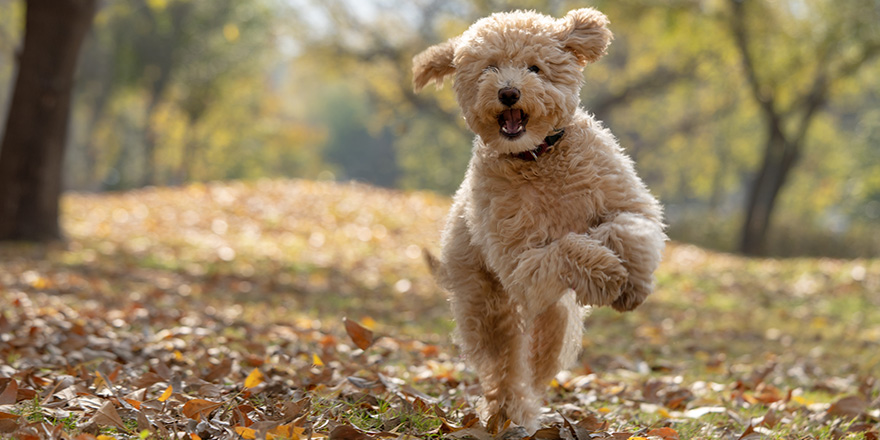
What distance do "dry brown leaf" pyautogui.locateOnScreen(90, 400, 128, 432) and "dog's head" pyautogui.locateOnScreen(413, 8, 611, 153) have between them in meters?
1.88

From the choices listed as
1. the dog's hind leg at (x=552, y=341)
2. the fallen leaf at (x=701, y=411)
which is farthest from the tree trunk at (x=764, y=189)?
the dog's hind leg at (x=552, y=341)

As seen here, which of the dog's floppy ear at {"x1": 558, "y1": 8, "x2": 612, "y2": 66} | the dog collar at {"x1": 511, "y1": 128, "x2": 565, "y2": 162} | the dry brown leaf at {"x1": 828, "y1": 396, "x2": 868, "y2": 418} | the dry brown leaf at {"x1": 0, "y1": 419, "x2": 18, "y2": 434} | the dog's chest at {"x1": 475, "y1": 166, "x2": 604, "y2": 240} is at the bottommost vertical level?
the dry brown leaf at {"x1": 0, "y1": 419, "x2": 18, "y2": 434}

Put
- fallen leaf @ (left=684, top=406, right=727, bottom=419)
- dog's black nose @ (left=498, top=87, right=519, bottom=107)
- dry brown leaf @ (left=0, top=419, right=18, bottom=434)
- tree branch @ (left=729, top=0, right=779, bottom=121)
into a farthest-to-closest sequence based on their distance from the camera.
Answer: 1. tree branch @ (left=729, top=0, right=779, bottom=121)
2. fallen leaf @ (left=684, top=406, right=727, bottom=419)
3. dog's black nose @ (left=498, top=87, right=519, bottom=107)
4. dry brown leaf @ (left=0, top=419, right=18, bottom=434)

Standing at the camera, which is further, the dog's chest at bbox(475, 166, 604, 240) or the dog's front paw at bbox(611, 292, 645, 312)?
the dog's chest at bbox(475, 166, 604, 240)

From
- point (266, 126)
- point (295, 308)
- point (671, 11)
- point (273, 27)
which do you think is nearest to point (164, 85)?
point (273, 27)

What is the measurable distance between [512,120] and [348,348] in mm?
3145

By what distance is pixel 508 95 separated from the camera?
305 centimetres

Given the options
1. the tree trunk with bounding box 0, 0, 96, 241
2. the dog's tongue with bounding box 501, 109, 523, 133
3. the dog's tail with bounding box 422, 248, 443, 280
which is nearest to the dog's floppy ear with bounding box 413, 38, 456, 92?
the dog's tongue with bounding box 501, 109, 523, 133

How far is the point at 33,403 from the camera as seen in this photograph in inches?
131

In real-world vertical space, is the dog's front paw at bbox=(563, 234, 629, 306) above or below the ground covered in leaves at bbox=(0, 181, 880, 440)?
above

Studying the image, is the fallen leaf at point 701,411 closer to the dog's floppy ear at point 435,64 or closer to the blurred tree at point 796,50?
the dog's floppy ear at point 435,64

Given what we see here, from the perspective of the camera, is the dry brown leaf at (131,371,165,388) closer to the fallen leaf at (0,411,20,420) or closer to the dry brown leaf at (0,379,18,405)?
the dry brown leaf at (0,379,18,405)

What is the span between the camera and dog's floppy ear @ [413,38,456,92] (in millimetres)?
3537

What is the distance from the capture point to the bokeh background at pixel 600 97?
19.3 metres
